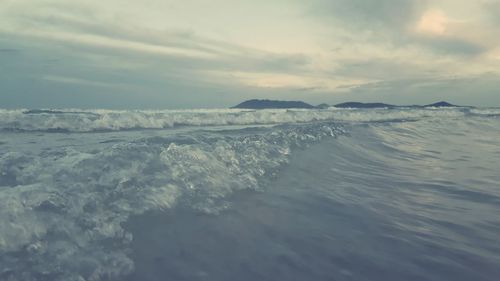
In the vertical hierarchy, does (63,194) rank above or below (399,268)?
above

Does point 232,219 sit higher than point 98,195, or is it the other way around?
point 98,195

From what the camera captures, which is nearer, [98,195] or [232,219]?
[232,219]

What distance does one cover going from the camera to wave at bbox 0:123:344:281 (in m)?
3.46

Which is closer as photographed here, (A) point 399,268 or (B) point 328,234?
(A) point 399,268

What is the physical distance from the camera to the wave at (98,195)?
3.46m

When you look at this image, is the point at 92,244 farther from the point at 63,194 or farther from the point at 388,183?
the point at 388,183

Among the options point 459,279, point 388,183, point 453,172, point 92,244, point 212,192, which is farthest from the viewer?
point 453,172

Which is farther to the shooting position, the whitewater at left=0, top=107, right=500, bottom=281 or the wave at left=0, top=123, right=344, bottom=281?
the whitewater at left=0, top=107, right=500, bottom=281

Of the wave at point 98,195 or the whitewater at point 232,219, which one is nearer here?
the wave at point 98,195

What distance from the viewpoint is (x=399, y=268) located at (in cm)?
369

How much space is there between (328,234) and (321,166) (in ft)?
16.3

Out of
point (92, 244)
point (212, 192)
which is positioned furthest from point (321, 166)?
point (92, 244)

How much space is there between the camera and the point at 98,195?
16.7ft

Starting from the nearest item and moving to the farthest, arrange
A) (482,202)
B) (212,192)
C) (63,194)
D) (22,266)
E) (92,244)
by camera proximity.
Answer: (22,266)
(92,244)
(63,194)
(212,192)
(482,202)
